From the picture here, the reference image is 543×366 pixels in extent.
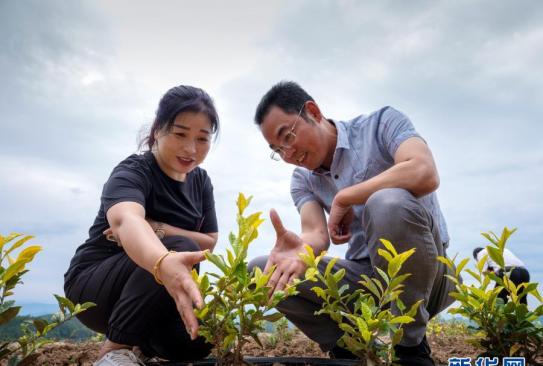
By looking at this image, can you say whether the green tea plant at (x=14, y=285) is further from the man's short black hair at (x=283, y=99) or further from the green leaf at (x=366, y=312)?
the man's short black hair at (x=283, y=99)

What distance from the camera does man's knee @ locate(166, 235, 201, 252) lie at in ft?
7.23

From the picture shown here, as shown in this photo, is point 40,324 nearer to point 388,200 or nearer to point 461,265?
point 388,200

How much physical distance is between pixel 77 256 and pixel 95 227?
0.20m

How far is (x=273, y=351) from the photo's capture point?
344 cm

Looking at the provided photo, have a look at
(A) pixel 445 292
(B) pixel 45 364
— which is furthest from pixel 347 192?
(B) pixel 45 364

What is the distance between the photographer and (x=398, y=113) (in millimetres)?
2709

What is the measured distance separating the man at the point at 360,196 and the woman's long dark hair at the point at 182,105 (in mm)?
433

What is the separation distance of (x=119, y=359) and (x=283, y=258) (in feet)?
2.80

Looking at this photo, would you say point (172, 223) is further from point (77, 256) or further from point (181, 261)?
point (181, 261)

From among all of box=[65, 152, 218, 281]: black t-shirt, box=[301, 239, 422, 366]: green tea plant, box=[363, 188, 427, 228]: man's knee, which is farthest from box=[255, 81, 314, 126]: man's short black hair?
box=[301, 239, 422, 366]: green tea plant

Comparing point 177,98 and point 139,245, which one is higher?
point 177,98

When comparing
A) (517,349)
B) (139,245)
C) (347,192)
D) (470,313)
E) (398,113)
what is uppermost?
(398,113)

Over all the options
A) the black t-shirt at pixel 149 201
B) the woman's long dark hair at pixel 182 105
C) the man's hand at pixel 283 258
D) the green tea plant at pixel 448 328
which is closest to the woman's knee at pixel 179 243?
the black t-shirt at pixel 149 201

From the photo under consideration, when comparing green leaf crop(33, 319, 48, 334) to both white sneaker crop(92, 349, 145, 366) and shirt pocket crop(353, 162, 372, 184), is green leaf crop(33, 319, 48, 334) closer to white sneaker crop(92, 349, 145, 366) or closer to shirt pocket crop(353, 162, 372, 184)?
white sneaker crop(92, 349, 145, 366)
